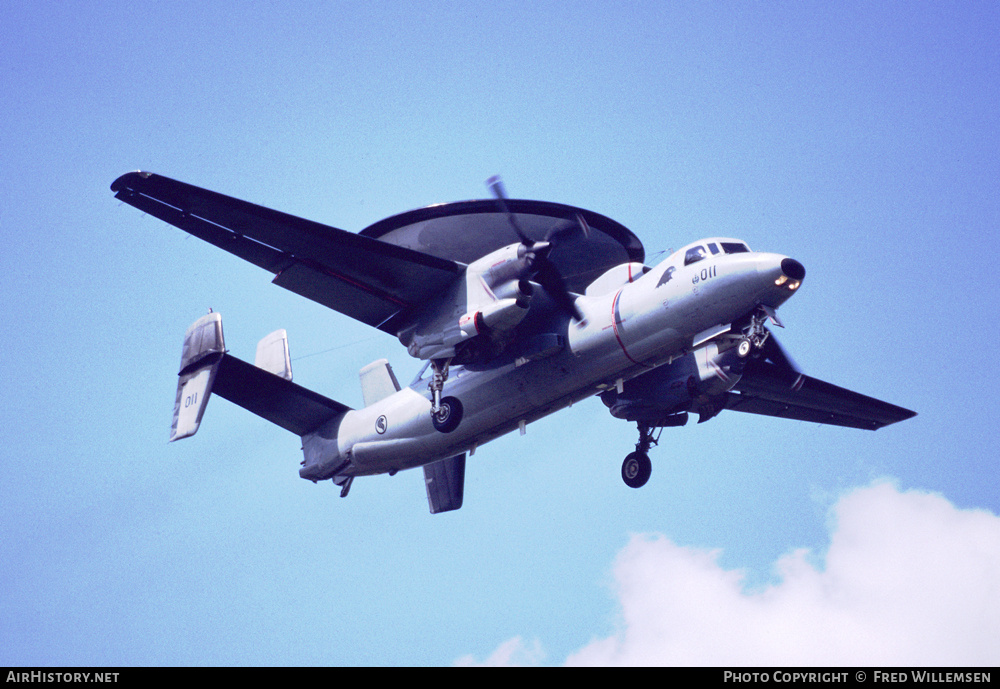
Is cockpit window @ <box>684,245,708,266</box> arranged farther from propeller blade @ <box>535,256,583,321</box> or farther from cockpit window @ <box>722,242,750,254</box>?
propeller blade @ <box>535,256,583,321</box>

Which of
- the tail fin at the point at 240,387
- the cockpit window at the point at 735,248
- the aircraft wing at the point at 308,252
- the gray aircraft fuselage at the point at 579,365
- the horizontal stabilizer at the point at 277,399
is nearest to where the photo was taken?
the gray aircraft fuselage at the point at 579,365

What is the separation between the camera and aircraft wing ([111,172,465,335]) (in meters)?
20.0

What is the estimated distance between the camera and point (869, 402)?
25.6 metres

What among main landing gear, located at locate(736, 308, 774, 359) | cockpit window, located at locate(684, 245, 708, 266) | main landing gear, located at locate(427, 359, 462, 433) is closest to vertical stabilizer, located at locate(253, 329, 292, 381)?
main landing gear, located at locate(427, 359, 462, 433)

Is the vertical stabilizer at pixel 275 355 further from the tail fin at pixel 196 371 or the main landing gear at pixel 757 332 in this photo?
the main landing gear at pixel 757 332

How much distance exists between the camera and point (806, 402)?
26.0m

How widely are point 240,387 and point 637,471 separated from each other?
9539 mm

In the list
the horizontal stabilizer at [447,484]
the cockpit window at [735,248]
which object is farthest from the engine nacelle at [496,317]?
the horizontal stabilizer at [447,484]

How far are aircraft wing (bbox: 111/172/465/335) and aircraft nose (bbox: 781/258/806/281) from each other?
6619 millimetres

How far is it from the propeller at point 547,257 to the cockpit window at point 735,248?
269 cm

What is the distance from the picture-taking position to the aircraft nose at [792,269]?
1789 centimetres
